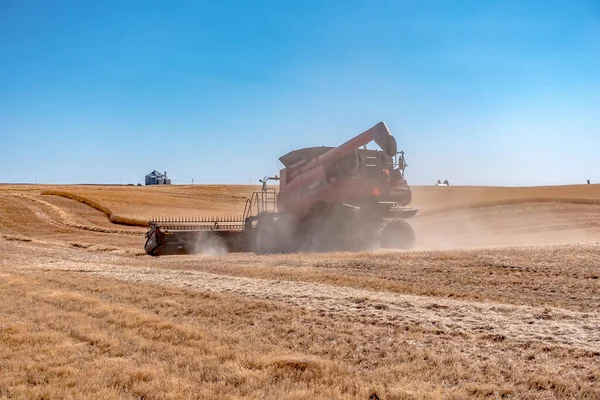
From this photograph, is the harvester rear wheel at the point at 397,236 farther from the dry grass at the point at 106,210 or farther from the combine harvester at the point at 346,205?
the dry grass at the point at 106,210

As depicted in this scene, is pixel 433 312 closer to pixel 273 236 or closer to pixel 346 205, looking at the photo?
pixel 346 205

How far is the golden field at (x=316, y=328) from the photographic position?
5.67m

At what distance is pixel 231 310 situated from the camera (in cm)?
953

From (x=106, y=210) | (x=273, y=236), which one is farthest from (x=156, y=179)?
(x=273, y=236)

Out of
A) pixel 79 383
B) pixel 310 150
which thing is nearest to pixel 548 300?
pixel 79 383

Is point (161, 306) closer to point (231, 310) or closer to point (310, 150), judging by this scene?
point (231, 310)

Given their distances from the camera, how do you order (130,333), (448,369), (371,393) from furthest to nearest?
(130,333) → (448,369) → (371,393)

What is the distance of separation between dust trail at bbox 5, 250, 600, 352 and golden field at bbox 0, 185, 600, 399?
0.11ft

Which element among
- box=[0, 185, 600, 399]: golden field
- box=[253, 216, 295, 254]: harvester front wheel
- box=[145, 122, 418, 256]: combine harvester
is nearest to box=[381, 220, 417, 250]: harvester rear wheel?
box=[145, 122, 418, 256]: combine harvester

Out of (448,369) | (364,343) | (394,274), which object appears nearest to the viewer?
(448,369)

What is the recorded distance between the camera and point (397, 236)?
826 inches

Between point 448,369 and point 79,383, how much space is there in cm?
397

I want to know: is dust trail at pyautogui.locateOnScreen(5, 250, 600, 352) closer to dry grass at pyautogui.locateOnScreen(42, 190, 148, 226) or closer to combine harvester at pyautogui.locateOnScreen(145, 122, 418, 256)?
combine harvester at pyautogui.locateOnScreen(145, 122, 418, 256)

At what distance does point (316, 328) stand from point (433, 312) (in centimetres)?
213
